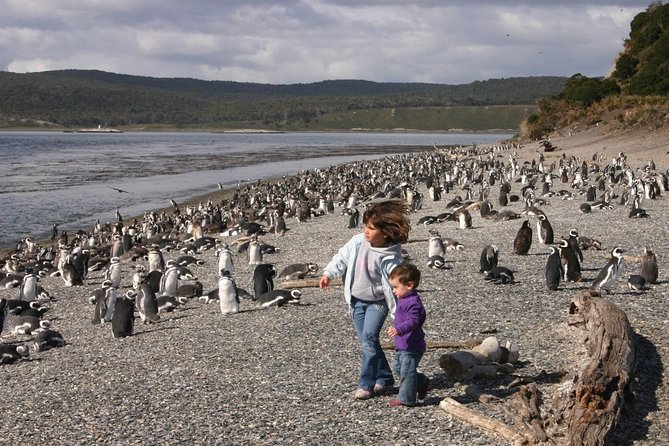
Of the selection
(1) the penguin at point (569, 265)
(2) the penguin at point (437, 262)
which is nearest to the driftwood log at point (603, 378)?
(1) the penguin at point (569, 265)

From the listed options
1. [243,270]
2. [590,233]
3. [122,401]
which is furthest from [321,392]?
[590,233]

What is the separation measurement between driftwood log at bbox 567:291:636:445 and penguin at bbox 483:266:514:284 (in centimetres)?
455

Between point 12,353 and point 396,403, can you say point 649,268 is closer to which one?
point 396,403

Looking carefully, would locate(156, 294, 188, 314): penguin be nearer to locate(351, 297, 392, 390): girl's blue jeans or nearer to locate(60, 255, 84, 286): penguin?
locate(60, 255, 84, 286): penguin

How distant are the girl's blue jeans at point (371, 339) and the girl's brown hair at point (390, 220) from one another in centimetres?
59

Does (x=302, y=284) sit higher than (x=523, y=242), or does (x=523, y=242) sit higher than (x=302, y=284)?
(x=523, y=242)

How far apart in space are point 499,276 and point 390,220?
6.12 meters

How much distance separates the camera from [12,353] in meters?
10.8

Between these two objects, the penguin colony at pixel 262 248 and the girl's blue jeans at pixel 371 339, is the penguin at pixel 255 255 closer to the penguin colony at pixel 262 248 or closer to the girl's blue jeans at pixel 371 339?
the penguin colony at pixel 262 248

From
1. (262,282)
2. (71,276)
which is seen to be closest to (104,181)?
(71,276)

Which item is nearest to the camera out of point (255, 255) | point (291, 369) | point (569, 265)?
point (291, 369)

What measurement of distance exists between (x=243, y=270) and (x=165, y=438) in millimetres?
10854

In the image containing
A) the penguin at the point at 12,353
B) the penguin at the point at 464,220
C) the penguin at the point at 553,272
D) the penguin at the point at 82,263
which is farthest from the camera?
the penguin at the point at 464,220

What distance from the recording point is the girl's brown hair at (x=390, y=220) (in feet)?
23.5
